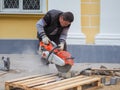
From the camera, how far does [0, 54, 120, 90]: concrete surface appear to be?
8.50 metres

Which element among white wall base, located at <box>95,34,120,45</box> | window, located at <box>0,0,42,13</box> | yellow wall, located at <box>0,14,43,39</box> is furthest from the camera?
window, located at <box>0,0,42,13</box>

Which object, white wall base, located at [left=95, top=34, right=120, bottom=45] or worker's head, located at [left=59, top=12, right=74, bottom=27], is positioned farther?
white wall base, located at [left=95, top=34, right=120, bottom=45]

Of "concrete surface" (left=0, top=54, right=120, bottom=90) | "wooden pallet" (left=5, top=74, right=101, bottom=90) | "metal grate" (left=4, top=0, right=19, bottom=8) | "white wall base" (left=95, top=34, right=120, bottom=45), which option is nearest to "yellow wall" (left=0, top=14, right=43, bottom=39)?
"metal grate" (left=4, top=0, right=19, bottom=8)

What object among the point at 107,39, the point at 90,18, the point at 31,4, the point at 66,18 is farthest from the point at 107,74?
the point at 31,4

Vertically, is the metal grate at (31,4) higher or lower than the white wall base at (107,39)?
higher

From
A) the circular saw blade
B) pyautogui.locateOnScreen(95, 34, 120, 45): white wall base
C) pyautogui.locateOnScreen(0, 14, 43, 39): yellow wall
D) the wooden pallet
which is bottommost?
the wooden pallet

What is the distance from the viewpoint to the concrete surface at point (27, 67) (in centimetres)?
850

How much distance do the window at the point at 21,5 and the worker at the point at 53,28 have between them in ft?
9.22

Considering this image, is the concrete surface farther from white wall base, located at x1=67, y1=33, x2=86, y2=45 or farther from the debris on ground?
the debris on ground

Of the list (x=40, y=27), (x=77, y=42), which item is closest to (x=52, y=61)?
(x=40, y=27)

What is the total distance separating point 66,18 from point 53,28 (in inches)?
27.3

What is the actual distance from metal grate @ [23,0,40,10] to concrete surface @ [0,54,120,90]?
1274 mm

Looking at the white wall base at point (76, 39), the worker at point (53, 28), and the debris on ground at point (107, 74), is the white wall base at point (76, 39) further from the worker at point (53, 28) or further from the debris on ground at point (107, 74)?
the worker at point (53, 28)

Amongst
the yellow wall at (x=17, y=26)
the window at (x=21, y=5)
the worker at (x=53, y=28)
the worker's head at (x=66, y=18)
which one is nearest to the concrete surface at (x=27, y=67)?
the yellow wall at (x=17, y=26)
